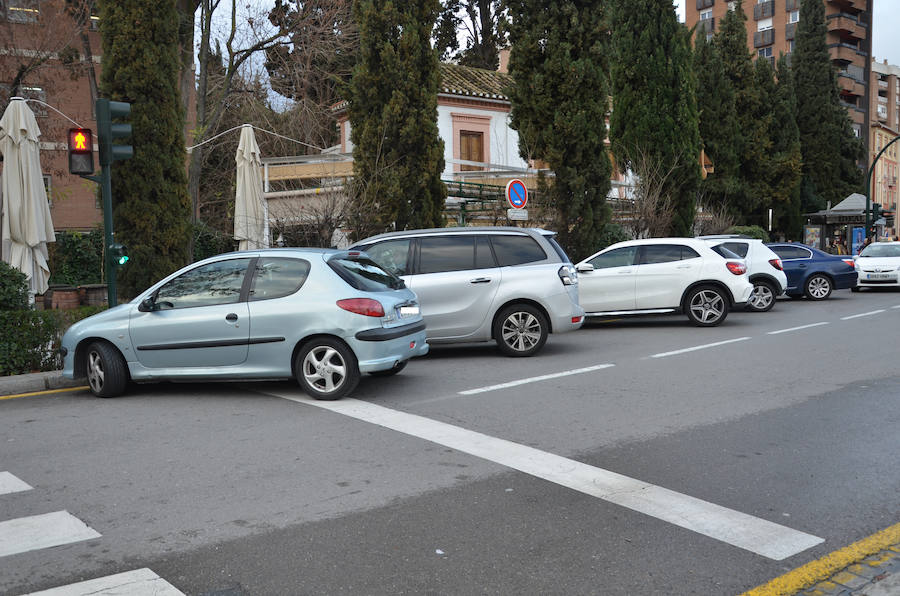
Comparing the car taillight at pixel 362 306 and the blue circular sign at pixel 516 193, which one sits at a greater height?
the blue circular sign at pixel 516 193

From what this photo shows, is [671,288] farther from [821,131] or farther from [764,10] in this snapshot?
[764,10]

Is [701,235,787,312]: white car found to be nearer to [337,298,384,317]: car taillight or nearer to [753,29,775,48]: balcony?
[337,298,384,317]: car taillight

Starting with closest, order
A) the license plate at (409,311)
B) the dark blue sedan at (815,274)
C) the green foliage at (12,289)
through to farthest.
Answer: the license plate at (409,311)
the green foliage at (12,289)
the dark blue sedan at (815,274)

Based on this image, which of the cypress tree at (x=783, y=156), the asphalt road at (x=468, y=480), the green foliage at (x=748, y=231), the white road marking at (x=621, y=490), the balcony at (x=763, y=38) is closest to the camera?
the asphalt road at (x=468, y=480)

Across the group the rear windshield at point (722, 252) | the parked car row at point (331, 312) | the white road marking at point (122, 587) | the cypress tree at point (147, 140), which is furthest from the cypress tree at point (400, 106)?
the white road marking at point (122, 587)

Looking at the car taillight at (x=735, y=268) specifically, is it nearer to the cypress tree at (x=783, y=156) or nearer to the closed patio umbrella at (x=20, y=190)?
the closed patio umbrella at (x=20, y=190)

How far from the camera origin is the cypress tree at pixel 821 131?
50219mm

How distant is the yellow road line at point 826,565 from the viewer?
3756mm

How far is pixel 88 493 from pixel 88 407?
10.1ft

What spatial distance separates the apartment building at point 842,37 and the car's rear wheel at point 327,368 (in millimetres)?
70418

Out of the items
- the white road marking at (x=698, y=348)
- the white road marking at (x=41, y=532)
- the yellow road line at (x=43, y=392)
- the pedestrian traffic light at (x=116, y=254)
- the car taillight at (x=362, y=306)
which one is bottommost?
the white road marking at (x=698, y=348)

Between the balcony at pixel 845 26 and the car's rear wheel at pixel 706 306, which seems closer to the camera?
the car's rear wheel at pixel 706 306

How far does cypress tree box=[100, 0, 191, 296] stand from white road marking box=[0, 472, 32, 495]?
978 cm

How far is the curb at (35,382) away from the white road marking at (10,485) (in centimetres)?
350
